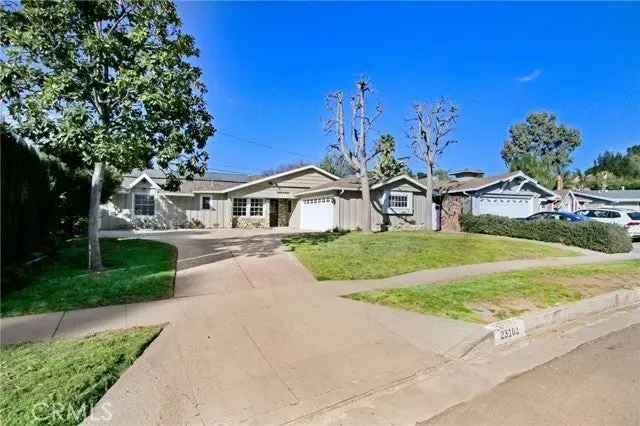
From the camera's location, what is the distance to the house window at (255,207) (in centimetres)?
2539

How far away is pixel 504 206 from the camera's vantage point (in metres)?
24.8

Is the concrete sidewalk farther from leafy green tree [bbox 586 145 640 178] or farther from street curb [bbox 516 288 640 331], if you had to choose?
leafy green tree [bbox 586 145 640 178]

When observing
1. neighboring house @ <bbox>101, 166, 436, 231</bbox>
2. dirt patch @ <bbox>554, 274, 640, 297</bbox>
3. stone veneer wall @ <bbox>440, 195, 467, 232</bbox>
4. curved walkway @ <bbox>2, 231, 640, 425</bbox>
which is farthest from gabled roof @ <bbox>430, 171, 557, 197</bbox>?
curved walkway @ <bbox>2, 231, 640, 425</bbox>

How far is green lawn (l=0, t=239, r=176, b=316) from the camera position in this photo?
6332mm

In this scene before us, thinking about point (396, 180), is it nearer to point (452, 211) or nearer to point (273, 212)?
point (452, 211)

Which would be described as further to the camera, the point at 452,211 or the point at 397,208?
the point at 452,211

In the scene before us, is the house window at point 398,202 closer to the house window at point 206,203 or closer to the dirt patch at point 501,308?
the house window at point 206,203

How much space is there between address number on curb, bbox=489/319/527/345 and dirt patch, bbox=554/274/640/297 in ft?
10.1

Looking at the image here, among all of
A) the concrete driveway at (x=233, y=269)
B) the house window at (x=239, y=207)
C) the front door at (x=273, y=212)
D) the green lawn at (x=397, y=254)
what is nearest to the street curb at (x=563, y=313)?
the green lawn at (x=397, y=254)

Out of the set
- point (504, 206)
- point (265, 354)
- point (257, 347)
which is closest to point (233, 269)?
point (257, 347)

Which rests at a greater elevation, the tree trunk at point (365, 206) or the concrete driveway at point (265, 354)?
the tree trunk at point (365, 206)

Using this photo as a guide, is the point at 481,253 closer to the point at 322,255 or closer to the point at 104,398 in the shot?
the point at 322,255

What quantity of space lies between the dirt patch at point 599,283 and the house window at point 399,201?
48.8ft

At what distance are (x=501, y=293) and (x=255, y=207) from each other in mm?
20034
